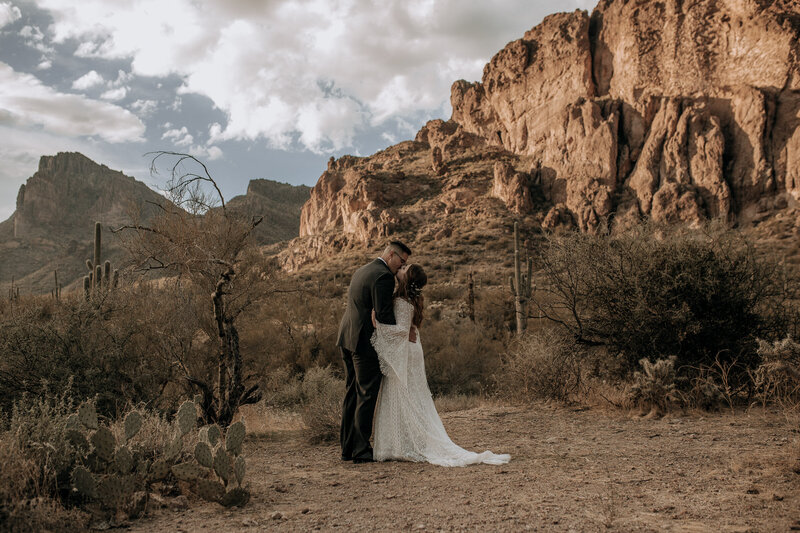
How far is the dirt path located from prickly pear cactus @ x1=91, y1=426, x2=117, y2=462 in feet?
2.00

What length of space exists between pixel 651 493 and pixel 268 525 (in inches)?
106

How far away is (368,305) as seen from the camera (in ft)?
17.5

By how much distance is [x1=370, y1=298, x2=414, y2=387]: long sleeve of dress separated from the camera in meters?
5.29

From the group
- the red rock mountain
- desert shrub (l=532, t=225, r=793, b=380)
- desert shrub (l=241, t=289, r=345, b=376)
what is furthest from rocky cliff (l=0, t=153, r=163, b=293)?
desert shrub (l=532, t=225, r=793, b=380)

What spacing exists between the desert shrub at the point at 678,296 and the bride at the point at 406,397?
330 centimetres

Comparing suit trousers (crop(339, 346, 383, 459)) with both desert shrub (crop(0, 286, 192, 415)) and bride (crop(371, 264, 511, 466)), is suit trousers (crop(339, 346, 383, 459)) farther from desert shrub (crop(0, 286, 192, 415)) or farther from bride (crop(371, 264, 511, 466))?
desert shrub (crop(0, 286, 192, 415))

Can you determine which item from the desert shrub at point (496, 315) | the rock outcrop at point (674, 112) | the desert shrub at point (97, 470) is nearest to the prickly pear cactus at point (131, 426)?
the desert shrub at point (97, 470)

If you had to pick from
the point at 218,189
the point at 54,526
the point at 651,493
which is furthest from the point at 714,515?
the point at 218,189

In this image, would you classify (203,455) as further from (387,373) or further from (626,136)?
(626,136)

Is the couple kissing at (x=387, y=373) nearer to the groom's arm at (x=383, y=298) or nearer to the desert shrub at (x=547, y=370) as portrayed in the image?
the groom's arm at (x=383, y=298)

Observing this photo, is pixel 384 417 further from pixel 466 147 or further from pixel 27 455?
pixel 466 147

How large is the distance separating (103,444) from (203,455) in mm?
718

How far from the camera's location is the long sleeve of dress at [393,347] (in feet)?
17.3

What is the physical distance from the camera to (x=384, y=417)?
5277 mm
